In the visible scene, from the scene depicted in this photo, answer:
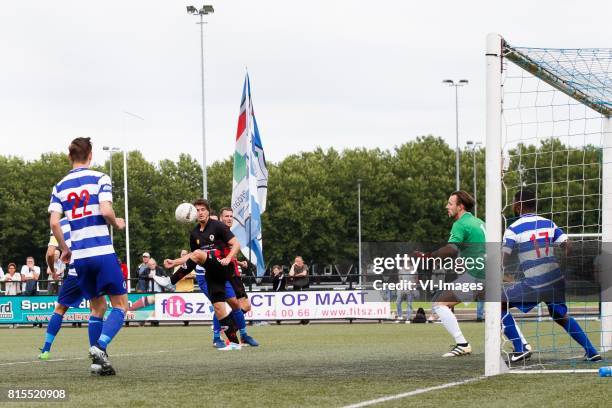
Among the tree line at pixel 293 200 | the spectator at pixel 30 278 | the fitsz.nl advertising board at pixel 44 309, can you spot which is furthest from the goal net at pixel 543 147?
the tree line at pixel 293 200

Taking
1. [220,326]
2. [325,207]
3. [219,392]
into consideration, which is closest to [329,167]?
[325,207]

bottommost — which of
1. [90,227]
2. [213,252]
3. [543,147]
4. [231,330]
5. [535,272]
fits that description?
[231,330]

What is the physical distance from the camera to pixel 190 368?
10484 mm

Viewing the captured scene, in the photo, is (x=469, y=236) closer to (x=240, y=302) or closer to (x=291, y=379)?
(x=291, y=379)

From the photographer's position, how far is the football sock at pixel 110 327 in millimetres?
9641

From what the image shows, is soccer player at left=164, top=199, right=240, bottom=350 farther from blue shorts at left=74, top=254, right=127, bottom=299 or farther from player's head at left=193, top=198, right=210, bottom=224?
blue shorts at left=74, top=254, right=127, bottom=299

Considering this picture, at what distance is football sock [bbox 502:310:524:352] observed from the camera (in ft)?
35.9

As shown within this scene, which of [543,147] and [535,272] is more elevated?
[543,147]

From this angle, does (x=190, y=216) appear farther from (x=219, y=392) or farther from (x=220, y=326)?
(x=219, y=392)

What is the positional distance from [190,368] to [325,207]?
7027 cm

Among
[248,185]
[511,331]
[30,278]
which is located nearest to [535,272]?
[511,331]

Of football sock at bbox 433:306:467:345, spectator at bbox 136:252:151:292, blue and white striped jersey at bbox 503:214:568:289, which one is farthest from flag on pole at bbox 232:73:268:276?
blue and white striped jersey at bbox 503:214:568:289

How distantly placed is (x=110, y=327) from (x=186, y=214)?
165 inches

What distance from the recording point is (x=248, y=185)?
2852 cm
